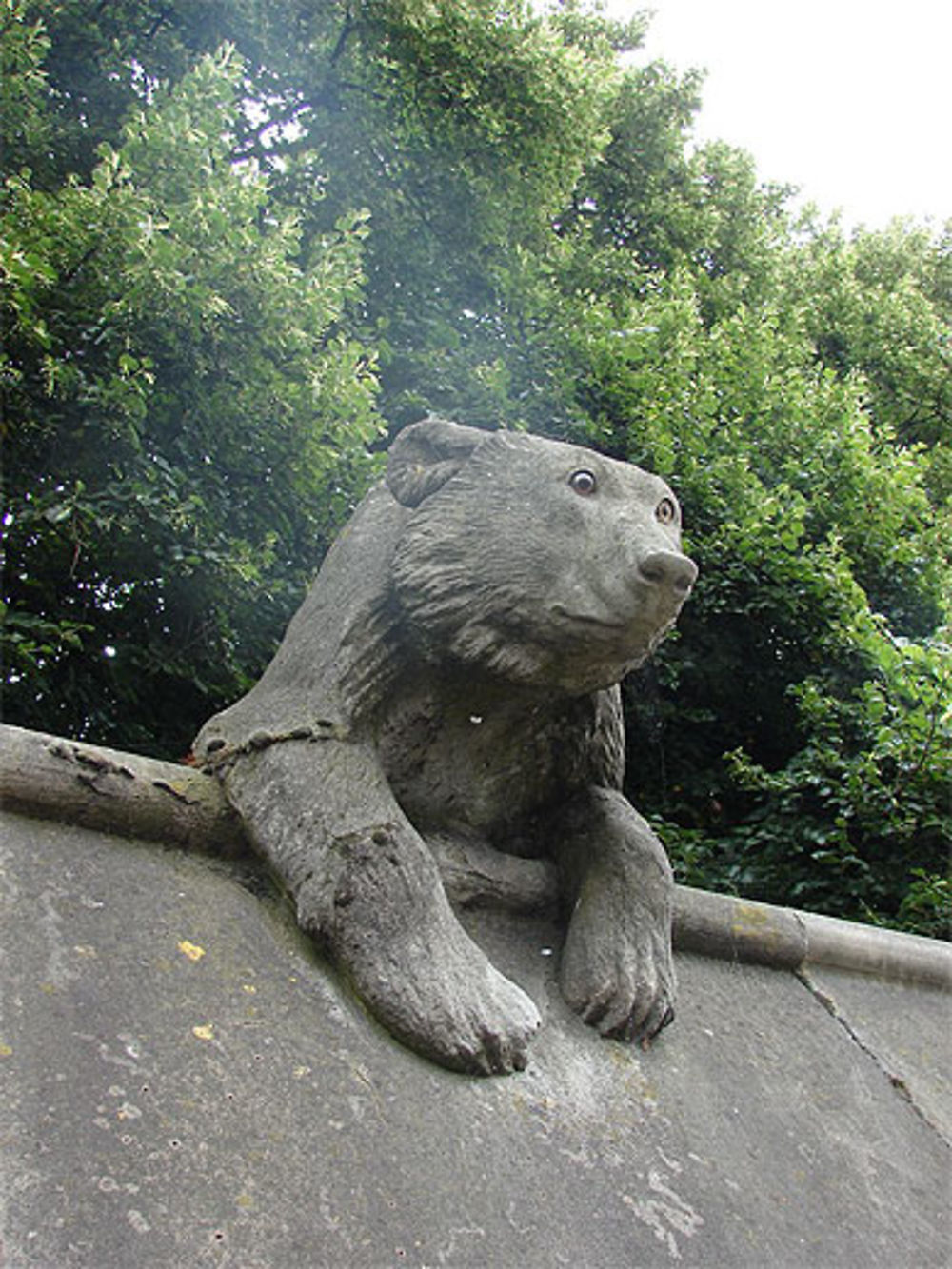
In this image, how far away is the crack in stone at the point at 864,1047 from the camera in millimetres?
2412

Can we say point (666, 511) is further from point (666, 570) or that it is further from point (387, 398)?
point (387, 398)

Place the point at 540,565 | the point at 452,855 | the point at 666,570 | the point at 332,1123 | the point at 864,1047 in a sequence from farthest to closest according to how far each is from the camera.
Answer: the point at 864,1047
the point at 452,855
the point at 540,565
the point at 666,570
the point at 332,1123

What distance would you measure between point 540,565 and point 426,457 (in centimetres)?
44

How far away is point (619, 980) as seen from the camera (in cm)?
208

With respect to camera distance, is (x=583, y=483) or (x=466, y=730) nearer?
(x=583, y=483)

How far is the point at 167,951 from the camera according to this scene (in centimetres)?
174

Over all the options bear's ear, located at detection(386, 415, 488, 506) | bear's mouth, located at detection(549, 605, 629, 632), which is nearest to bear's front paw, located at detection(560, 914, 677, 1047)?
bear's mouth, located at detection(549, 605, 629, 632)

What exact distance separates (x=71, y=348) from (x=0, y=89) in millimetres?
1602

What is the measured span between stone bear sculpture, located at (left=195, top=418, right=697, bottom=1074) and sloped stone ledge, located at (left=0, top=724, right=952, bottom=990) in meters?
0.06

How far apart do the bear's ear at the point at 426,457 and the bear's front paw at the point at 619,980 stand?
923mm

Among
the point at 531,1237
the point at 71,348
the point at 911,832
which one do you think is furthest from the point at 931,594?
the point at 531,1237

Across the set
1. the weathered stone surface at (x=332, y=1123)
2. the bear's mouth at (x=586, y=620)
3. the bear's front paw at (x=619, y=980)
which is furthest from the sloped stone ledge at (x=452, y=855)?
the bear's mouth at (x=586, y=620)

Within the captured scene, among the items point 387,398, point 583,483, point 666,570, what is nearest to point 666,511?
point 583,483

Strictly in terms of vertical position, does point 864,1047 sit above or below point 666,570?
below
